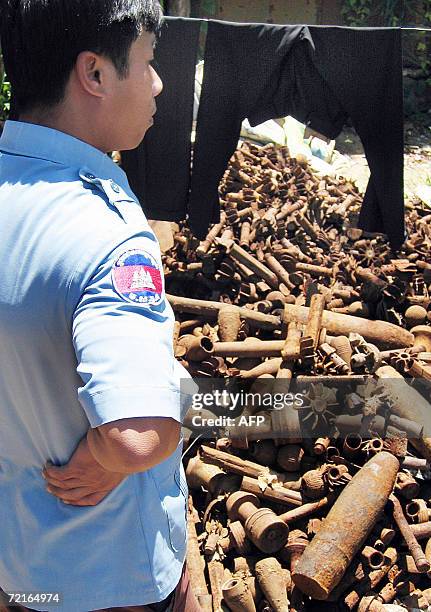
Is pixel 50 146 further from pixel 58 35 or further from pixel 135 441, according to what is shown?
pixel 135 441

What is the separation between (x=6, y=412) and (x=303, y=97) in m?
4.06

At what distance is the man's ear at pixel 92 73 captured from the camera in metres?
1.23

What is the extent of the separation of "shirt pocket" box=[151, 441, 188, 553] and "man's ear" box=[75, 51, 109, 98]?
86 cm

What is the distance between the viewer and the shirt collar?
127cm

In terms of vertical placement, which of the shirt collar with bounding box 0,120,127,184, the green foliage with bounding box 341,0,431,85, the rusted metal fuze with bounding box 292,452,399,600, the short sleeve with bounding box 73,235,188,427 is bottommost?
A: the rusted metal fuze with bounding box 292,452,399,600

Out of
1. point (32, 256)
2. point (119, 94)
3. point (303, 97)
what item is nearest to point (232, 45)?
point (303, 97)

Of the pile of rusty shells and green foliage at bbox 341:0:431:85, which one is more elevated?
green foliage at bbox 341:0:431:85

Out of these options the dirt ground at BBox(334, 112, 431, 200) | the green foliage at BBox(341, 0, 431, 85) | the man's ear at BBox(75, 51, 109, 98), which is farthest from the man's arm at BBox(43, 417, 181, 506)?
the green foliage at BBox(341, 0, 431, 85)

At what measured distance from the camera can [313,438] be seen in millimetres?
3348

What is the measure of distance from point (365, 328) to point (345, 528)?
63.7 inches

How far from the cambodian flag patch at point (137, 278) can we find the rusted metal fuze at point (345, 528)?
Result: 1.99 m

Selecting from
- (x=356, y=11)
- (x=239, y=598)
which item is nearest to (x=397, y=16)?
(x=356, y=11)

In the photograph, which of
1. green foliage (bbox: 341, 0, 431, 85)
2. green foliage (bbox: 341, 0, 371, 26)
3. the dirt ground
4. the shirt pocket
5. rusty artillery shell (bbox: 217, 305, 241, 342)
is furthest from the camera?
green foliage (bbox: 341, 0, 371, 26)

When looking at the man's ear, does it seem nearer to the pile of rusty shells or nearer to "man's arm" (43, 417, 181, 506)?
"man's arm" (43, 417, 181, 506)
